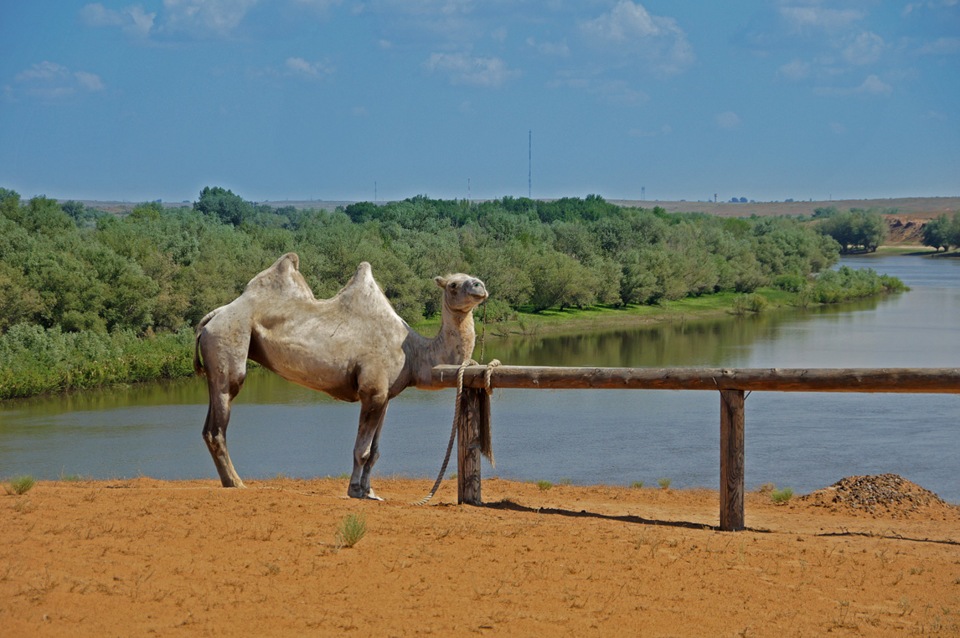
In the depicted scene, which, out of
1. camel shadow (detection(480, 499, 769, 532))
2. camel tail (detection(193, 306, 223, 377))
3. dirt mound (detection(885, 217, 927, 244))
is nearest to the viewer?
camel shadow (detection(480, 499, 769, 532))

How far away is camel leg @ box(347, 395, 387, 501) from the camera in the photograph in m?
9.70

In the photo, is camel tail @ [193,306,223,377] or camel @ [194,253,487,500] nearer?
camel @ [194,253,487,500]

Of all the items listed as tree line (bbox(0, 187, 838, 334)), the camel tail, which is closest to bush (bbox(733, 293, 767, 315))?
tree line (bbox(0, 187, 838, 334))

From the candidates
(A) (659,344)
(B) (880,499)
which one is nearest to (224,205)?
(A) (659,344)

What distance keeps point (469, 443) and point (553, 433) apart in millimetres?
16455

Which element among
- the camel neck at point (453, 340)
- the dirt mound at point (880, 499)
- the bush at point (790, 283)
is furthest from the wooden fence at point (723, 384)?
the bush at point (790, 283)

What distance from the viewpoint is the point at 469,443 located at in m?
9.76

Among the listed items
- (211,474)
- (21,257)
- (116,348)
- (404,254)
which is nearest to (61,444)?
(211,474)

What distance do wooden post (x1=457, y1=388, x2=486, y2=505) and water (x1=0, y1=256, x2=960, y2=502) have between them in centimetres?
996

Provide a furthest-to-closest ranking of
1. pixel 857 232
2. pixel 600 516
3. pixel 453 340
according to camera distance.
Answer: pixel 857 232 < pixel 453 340 < pixel 600 516

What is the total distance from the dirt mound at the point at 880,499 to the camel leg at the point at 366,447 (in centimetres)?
526

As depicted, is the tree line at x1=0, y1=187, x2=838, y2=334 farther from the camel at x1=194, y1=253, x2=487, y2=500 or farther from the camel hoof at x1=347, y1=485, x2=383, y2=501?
the camel hoof at x1=347, y1=485, x2=383, y2=501

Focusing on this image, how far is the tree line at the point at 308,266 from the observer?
39.4 m

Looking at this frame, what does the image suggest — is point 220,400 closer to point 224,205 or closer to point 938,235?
point 224,205
